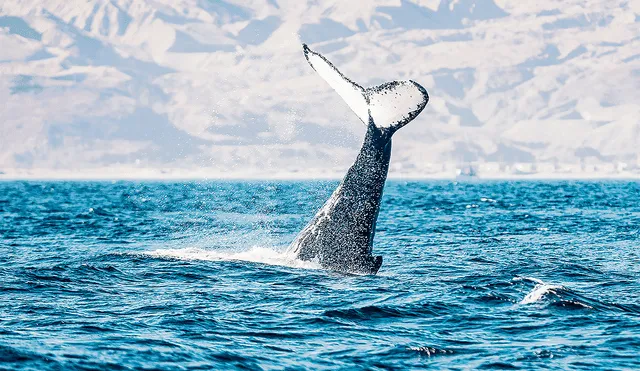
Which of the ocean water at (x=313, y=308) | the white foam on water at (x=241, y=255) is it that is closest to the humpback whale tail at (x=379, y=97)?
the ocean water at (x=313, y=308)

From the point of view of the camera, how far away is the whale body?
13969 mm

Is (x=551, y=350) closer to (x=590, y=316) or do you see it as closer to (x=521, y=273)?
(x=590, y=316)

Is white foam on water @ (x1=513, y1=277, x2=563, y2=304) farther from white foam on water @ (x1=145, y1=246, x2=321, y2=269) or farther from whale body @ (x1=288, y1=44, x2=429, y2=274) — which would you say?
white foam on water @ (x1=145, y1=246, x2=321, y2=269)

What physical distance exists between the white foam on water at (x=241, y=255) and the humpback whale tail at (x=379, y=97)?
10.8 feet

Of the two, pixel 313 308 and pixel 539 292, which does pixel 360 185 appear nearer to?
pixel 313 308

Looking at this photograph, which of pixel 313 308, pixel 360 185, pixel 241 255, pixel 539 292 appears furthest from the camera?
pixel 241 255

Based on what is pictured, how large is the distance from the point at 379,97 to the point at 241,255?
6.83 meters

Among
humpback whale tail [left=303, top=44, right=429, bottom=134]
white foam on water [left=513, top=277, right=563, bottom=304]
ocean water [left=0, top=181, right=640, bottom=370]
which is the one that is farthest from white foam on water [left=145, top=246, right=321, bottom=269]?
white foam on water [left=513, top=277, right=563, bottom=304]

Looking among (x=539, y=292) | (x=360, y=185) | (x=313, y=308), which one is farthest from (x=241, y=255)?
(x=539, y=292)

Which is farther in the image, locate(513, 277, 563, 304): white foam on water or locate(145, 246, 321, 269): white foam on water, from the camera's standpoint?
locate(145, 246, 321, 269): white foam on water

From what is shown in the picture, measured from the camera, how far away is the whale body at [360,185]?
13969mm

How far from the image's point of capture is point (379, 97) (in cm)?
1412

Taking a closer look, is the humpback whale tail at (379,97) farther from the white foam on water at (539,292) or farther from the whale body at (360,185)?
the white foam on water at (539,292)

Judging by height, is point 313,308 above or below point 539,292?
below
